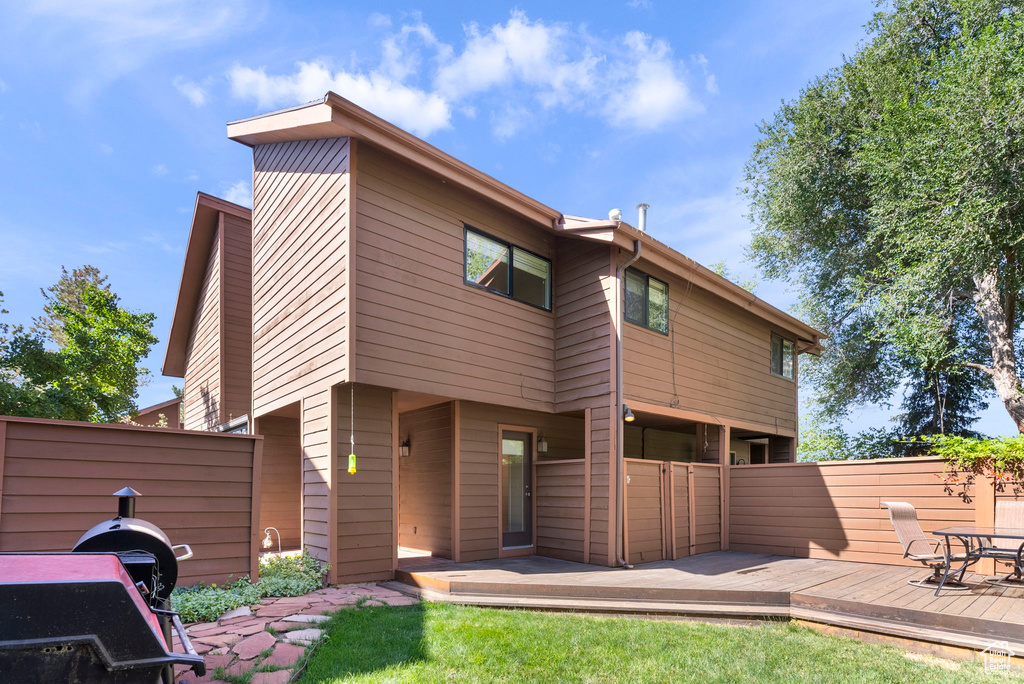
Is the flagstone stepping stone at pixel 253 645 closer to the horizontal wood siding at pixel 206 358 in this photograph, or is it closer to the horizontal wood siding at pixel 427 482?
the horizontal wood siding at pixel 427 482

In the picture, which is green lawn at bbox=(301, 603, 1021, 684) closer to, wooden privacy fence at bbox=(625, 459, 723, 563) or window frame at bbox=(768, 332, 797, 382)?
wooden privacy fence at bbox=(625, 459, 723, 563)

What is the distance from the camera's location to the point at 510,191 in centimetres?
913

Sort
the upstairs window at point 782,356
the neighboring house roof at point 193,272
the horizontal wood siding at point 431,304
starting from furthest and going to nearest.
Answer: the upstairs window at point 782,356, the neighboring house roof at point 193,272, the horizontal wood siding at point 431,304

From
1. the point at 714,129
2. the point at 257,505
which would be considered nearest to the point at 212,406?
the point at 257,505

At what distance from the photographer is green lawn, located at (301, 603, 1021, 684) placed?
14.9 ft

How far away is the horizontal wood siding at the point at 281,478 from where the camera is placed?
11.1 m

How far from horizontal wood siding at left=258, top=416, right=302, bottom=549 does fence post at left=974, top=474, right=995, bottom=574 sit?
10484 millimetres

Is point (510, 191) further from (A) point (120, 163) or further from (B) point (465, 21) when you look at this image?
(A) point (120, 163)

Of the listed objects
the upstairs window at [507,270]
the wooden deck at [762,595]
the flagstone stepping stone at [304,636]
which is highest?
the upstairs window at [507,270]

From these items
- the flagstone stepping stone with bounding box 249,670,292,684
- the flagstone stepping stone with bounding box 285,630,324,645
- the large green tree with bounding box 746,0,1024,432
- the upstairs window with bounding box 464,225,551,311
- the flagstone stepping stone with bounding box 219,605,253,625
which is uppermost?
the large green tree with bounding box 746,0,1024,432

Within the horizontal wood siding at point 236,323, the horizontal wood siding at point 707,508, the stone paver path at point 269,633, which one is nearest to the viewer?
the stone paver path at point 269,633

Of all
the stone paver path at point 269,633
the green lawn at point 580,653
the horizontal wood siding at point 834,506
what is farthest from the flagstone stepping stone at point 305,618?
the horizontal wood siding at point 834,506

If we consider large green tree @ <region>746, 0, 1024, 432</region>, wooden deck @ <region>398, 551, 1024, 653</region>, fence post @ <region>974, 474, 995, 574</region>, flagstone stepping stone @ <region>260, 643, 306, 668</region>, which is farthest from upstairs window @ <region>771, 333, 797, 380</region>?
flagstone stepping stone @ <region>260, 643, 306, 668</region>

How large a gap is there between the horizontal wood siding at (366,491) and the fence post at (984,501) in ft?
25.6
